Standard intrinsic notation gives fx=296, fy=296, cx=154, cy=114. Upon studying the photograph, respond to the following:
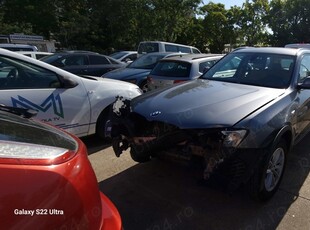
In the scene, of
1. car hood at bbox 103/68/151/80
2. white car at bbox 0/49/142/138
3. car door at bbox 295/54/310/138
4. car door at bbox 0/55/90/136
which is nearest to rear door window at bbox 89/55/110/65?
car hood at bbox 103/68/151/80

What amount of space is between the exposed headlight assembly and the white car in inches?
94.1

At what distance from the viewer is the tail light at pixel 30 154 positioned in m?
1.21

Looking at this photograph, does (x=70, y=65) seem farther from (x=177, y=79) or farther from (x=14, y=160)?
(x=14, y=160)

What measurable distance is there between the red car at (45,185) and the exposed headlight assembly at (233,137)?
1.27 m

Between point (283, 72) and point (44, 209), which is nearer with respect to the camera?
point (44, 209)

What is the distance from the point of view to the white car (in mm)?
3691

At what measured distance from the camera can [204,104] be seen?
3068mm

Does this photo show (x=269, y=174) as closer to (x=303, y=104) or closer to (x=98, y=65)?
(x=303, y=104)

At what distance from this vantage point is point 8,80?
3725 mm

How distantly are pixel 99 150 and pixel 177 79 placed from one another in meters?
2.60

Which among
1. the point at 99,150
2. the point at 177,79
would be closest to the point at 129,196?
the point at 99,150

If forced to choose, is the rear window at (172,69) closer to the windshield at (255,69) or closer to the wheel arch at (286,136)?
the windshield at (255,69)

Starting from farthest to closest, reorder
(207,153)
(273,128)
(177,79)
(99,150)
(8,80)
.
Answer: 1. (177,79)
2. (99,150)
3. (8,80)
4. (273,128)
5. (207,153)

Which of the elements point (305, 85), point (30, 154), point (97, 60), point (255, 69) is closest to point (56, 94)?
point (255, 69)
